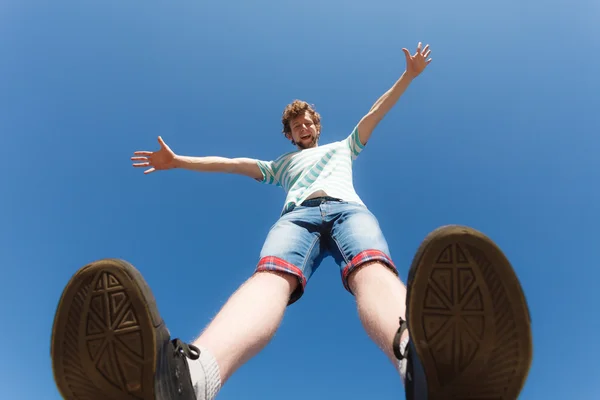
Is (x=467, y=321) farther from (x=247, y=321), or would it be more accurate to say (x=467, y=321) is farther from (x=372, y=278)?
(x=247, y=321)

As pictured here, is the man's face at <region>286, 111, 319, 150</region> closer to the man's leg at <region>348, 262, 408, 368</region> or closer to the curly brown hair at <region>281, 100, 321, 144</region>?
the curly brown hair at <region>281, 100, 321, 144</region>

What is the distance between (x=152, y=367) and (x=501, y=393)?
1.03 m

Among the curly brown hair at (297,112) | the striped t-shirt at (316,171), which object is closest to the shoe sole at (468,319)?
the striped t-shirt at (316,171)

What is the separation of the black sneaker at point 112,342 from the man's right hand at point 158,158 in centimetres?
206

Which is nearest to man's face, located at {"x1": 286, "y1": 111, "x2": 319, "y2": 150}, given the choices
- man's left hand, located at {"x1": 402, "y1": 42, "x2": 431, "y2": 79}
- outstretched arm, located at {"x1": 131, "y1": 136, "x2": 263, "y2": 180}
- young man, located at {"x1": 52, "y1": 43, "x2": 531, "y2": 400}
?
outstretched arm, located at {"x1": 131, "y1": 136, "x2": 263, "y2": 180}

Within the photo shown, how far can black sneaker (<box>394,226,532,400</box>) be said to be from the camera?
1177mm

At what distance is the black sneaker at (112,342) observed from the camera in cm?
121

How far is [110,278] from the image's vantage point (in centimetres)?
125

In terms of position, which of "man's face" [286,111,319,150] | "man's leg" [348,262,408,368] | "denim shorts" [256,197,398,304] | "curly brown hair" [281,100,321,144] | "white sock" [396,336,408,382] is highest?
"curly brown hair" [281,100,321,144]

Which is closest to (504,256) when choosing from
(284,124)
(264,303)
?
(264,303)

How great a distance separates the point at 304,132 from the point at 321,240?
127cm

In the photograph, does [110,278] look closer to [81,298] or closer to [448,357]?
[81,298]

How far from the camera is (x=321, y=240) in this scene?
242 centimetres

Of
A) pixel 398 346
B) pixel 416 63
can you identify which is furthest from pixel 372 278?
pixel 416 63
